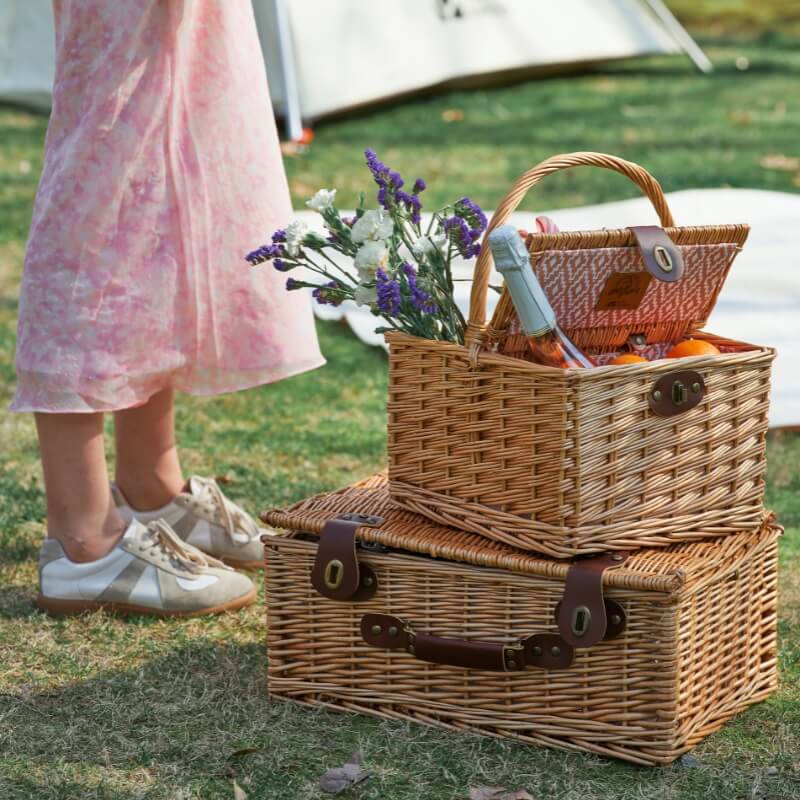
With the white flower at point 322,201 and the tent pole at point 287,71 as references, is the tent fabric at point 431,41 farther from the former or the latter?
the white flower at point 322,201

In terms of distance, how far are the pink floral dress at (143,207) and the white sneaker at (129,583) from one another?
0.89 ft

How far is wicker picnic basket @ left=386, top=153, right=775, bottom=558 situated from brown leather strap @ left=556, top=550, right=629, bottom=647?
0.04 metres

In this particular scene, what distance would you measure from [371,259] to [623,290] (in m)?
0.39

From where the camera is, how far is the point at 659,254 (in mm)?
2059

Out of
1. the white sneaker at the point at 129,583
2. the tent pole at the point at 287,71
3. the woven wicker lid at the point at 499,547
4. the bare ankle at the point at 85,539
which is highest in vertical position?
the tent pole at the point at 287,71

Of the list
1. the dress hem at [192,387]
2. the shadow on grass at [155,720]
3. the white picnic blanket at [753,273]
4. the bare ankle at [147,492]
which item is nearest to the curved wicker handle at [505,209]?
the dress hem at [192,387]

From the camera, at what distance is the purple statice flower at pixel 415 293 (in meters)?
2.08

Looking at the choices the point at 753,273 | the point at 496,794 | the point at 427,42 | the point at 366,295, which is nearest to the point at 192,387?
the point at 366,295

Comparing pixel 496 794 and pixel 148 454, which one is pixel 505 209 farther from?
pixel 148 454

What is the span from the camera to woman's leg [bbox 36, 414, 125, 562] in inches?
96.3

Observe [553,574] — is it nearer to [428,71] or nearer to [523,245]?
[523,245]

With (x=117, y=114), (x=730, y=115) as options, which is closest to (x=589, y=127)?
(x=730, y=115)

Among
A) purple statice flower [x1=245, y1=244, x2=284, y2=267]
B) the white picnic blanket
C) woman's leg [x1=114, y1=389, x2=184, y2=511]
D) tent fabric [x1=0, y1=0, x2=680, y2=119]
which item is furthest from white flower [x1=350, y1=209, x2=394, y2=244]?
tent fabric [x1=0, y1=0, x2=680, y2=119]

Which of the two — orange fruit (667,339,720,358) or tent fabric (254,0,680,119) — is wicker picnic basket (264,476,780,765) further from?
tent fabric (254,0,680,119)
